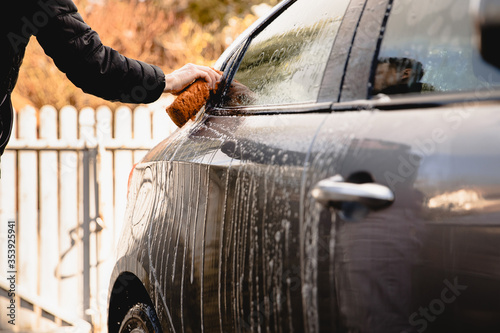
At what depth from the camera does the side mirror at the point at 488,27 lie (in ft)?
2.89

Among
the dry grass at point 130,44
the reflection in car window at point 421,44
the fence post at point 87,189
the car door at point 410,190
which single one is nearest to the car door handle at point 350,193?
the car door at point 410,190

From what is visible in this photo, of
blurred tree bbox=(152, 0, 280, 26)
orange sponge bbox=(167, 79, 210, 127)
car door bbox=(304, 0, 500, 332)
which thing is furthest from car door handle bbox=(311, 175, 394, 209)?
blurred tree bbox=(152, 0, 280, 26)

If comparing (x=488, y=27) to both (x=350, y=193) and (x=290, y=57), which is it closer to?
(x=350, y=193)

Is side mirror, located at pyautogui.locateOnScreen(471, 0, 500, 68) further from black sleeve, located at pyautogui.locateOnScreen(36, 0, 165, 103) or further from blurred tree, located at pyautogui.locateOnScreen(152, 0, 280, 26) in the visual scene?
blurred tree, located at pyautogui.locateOnScreen(152, 0, 280, 26)

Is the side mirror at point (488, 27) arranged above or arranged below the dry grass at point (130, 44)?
below

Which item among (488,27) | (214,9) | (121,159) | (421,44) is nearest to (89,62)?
(421,44)

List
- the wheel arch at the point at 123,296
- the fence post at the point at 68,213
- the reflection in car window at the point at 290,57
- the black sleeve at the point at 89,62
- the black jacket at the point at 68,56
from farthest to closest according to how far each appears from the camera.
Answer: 1. the fence post at the point at 68,213
2. the wheel arch at the point at 123,296
3. the black sleeve at the point at 89,62
4. the black jacket at the point at 68,56
5. the reflection in car window at the point at 290,57

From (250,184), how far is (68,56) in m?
1.02

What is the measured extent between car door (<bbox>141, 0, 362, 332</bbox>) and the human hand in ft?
0.32

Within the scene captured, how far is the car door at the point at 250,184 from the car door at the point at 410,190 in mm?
93

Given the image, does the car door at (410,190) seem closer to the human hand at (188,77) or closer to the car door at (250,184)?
the car door at (250,184)

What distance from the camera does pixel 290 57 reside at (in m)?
1.67

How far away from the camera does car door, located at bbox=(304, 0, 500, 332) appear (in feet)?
3.10

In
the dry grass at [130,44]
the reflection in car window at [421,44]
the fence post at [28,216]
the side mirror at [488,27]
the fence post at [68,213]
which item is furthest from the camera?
the dry grass at [130,44]
